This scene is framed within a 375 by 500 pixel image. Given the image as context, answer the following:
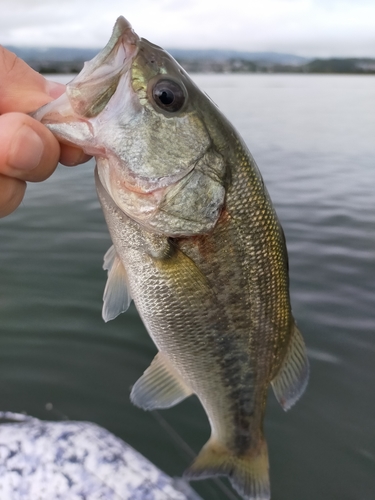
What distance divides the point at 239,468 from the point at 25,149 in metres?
1.79

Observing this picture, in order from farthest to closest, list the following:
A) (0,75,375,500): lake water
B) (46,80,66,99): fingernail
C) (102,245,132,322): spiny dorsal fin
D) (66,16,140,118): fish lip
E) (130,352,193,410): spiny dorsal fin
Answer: (0,75,375,500): lake water
(130,352,193,410): spiny dorsal fin
(102,245,132,322): spiny dorsal fin
(46,80,66,99): fingernail
(66,16,140,118): fish lip

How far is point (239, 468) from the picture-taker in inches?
85.8

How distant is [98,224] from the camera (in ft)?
24.1

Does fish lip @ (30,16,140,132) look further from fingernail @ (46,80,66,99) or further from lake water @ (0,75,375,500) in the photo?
lake water @ (0,75,375,500)

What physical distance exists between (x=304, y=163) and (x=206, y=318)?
460 inches

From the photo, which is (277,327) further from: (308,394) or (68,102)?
(308,394)

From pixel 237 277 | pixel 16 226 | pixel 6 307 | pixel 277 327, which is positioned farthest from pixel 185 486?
pixel 16 226

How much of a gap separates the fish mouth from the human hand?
0.08 meters

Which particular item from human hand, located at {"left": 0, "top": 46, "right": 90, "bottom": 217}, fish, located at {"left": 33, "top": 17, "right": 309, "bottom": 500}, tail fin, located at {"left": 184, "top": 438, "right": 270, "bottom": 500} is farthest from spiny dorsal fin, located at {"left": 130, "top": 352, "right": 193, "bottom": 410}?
human hand, located at {"left": 0, "top": 46, "right": 90, "bottom": 217}

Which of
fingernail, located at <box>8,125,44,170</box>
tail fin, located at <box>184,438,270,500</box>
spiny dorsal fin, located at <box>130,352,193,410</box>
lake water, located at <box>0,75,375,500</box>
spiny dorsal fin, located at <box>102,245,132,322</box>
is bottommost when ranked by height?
lake water, located at <box>0,75,375,500</box>

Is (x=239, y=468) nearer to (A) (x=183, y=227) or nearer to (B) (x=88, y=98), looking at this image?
(A) (x=183, y=227)

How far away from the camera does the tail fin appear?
7.02 feet

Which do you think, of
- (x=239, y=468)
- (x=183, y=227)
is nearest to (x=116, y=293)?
(x=183, y=227)

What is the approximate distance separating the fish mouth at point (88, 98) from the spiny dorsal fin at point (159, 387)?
3.58ft
